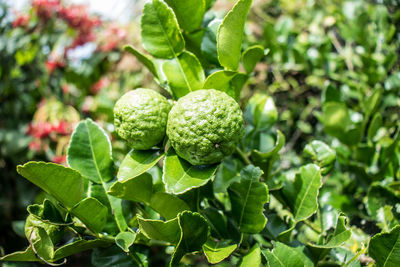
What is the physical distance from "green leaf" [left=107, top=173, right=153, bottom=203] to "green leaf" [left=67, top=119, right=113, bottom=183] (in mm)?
129

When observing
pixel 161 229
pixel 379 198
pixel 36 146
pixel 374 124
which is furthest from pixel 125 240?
pixel 36 146

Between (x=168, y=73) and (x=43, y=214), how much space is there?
0.39 metres

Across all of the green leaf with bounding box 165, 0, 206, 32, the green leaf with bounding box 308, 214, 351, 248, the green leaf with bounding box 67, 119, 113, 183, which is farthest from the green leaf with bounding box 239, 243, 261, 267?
the green leaf with bounding box 165, 0, 206, 32

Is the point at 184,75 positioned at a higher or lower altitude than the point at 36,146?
higher

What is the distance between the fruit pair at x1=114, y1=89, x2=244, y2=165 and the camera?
618 millimetres

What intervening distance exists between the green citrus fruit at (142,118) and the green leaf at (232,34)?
163 millimetres

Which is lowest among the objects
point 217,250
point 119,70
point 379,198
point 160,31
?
point 119,70

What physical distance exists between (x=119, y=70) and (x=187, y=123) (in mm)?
2175

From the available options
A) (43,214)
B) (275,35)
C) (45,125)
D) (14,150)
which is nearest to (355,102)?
(275,35)

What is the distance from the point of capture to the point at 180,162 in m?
0.67

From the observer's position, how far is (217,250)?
0.67 metres

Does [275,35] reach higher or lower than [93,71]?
higher

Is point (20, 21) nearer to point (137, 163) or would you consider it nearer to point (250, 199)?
point (137, 163)

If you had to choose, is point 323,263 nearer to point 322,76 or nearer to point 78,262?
point 322,76
